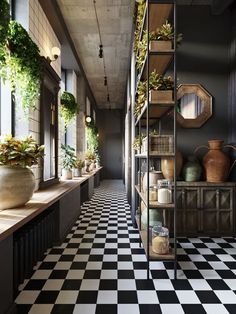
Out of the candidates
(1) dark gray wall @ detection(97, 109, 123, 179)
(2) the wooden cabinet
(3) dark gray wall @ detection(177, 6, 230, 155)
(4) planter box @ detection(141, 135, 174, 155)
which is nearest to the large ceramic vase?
(2) the wooden cabinet

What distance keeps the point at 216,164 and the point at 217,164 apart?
0.05 ft

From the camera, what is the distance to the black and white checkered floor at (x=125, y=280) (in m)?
2.26

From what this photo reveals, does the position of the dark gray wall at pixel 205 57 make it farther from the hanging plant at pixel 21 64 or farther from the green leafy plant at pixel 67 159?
the hanging plant at pixel 21 64

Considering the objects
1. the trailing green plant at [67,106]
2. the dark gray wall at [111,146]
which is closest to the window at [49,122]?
the trailing green plant at [67,106]

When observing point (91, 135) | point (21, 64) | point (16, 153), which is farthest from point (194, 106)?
point (91, 135)

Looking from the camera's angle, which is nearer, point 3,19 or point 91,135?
point 3,19

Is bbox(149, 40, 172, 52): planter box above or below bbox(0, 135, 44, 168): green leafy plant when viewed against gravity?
above

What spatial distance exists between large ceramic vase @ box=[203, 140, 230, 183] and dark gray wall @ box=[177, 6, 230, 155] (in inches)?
15.2

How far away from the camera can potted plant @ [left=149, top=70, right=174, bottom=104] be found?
111 inches

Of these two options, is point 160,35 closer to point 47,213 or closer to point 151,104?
point 151,104

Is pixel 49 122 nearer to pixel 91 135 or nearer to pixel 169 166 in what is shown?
pixel 169 166

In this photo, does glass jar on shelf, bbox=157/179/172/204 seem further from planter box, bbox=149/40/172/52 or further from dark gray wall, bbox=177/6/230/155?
dark gray wall, bbox=177/6/230/155

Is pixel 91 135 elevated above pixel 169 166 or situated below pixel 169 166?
above

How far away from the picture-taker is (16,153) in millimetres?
2471
